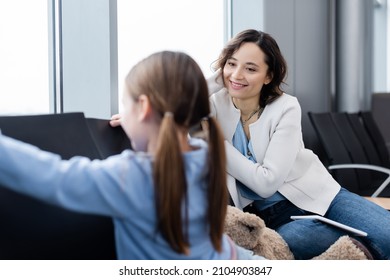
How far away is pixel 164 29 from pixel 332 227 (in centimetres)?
122

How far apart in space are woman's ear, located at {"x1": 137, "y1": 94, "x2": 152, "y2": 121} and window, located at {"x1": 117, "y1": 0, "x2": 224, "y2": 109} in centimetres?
83

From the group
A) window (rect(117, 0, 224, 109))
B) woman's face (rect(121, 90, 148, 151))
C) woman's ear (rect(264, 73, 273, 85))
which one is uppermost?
window (rect(117, 0, 224, 109))

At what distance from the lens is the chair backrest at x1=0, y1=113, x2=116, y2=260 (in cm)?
93

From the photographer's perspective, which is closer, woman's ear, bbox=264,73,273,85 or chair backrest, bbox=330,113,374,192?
woman's ear, bbox=264,73,273,85

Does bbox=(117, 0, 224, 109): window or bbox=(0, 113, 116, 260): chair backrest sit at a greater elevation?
bbox=(117, 0, 224, 109): window

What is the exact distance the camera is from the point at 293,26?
3557mm

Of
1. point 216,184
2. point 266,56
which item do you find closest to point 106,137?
point 216,184

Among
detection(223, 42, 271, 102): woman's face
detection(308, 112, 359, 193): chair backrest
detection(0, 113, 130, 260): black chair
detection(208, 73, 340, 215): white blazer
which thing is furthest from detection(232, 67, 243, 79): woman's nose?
detection(308, 112, 359, 193): chair backrest

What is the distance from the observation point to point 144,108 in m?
0.88

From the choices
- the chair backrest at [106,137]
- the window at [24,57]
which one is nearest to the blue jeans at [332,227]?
the chair backrest at [106,137]

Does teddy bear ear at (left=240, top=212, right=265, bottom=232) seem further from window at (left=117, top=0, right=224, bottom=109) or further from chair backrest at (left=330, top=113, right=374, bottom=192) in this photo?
chair backrest at (left=330, top=113, right=374, bottom=192)

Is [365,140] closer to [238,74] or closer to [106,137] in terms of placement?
[238,74]

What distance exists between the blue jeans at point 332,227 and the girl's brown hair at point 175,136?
580 millimetres

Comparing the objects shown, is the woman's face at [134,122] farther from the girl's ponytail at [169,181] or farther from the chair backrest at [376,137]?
the chair backrest at [376,137]
